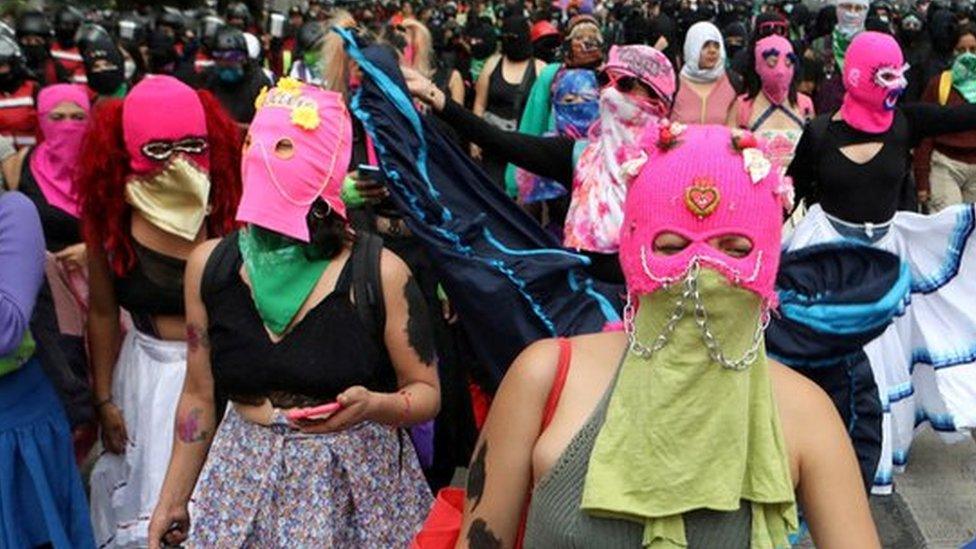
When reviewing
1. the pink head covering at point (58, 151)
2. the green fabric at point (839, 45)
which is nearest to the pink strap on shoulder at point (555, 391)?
the pink head covering at point (58, 151)

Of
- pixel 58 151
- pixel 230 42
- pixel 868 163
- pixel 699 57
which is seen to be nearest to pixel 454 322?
pixel 58 151

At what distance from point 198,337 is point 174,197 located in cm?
88

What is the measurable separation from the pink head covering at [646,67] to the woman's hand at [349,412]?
210 cm

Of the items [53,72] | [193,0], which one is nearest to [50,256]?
[53,72]

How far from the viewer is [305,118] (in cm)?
304

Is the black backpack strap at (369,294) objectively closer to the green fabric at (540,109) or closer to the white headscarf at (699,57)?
the green fabric at (540,109)

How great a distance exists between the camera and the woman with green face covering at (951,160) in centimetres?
838

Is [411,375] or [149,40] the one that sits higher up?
[411,375]

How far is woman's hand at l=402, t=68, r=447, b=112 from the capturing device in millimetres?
3781

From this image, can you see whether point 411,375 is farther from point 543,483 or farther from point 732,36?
point 732,36

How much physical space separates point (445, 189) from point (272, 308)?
0.68m

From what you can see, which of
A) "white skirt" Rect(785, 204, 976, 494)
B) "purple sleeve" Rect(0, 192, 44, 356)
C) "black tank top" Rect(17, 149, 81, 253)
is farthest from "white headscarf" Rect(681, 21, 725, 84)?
"purple sleeve" Rect(0, 192, 44, 356)

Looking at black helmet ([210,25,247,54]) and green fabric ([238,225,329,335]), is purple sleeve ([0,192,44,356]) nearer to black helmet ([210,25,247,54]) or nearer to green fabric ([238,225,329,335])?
green fabric ([238,225,329,335])

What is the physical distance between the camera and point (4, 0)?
17172 mm
